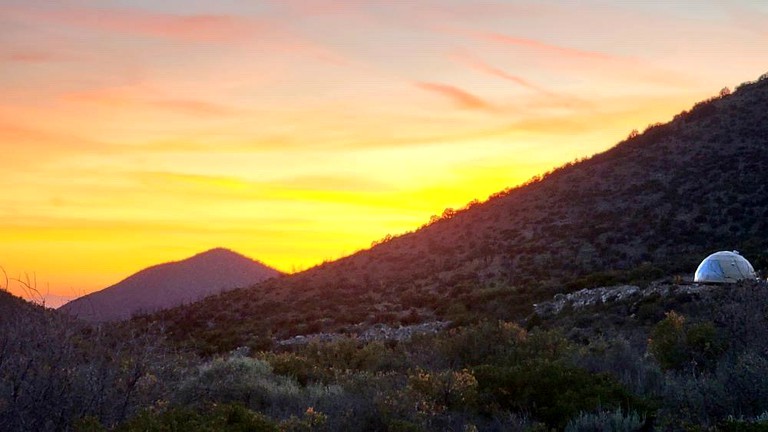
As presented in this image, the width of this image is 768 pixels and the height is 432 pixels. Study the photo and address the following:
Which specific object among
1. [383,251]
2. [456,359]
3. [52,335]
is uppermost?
[383,251]

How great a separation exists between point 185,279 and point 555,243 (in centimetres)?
3549

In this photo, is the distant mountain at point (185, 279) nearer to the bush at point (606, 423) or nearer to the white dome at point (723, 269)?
the white dome at point (723, 269)

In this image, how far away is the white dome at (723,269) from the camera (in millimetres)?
30166

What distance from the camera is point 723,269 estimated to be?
3070 cm

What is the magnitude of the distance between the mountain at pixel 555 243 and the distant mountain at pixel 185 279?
1342cm

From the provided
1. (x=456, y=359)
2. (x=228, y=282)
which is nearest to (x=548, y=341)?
(x=456, y=359)

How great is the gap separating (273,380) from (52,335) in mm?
5376

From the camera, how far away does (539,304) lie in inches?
1394

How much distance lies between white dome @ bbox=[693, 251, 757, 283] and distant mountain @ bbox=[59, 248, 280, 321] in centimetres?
3685

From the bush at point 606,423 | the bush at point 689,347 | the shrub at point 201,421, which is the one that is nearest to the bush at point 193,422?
the shrub at point 201,421

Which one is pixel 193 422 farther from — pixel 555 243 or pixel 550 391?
pixel 555 243

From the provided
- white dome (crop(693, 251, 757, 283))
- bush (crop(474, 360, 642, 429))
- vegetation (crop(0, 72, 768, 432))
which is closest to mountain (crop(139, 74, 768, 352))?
vegetation (crop(0, 72, 768, 432))

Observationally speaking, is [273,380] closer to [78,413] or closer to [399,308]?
[78,413]

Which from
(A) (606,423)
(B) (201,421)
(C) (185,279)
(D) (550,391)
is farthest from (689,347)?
(C) (185,279)
